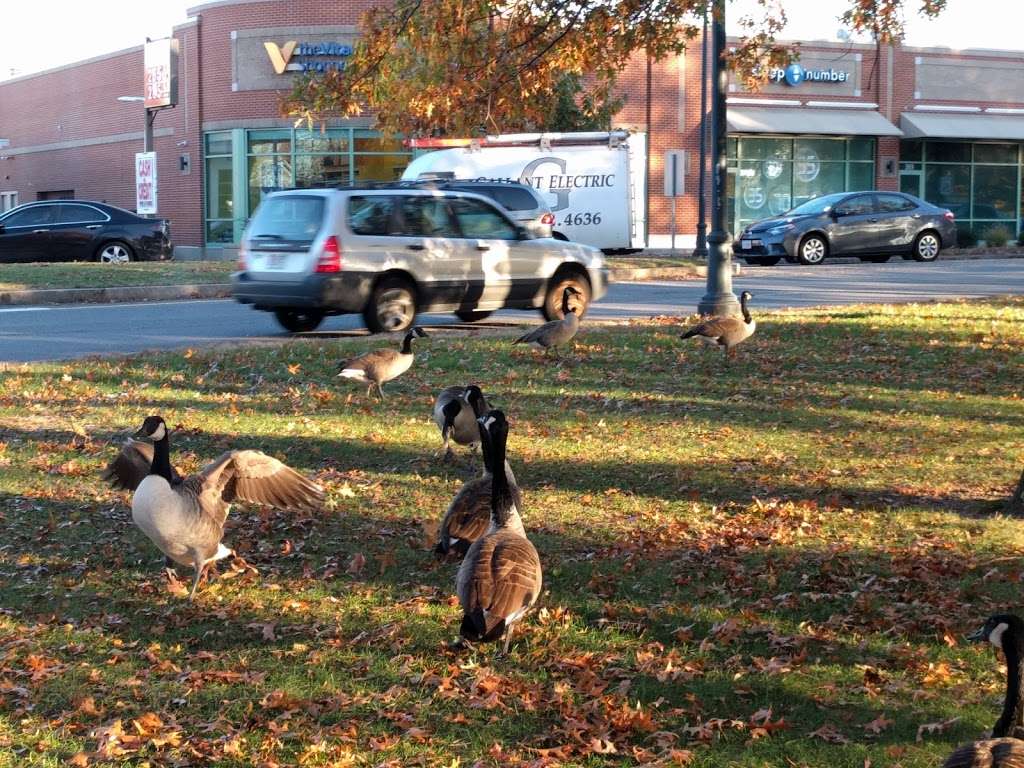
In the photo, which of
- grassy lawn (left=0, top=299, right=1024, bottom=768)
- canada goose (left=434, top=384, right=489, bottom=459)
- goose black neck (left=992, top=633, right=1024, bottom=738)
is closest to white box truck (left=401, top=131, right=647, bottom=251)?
grassy lawn (left=0, top=299, right=1024, bottom=768)

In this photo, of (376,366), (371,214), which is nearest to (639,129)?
(371,214)

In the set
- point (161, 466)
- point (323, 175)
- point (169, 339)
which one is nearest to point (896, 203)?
point (323, 175)

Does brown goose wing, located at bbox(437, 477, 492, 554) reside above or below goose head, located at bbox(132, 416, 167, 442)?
below

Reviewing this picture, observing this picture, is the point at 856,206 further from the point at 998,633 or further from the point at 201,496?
the point at 998,633

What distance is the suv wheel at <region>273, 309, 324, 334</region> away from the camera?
17031mm

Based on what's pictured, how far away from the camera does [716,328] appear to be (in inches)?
515

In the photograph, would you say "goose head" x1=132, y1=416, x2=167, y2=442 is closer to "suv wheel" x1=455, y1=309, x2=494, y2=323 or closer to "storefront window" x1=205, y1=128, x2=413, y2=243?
"suv wheel" x1=455, y1=309, x2=494, y2=323

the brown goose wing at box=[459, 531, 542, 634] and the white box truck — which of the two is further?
the white box truck

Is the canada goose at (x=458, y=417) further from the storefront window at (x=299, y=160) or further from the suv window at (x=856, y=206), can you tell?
the storefront window at (x=299, y=160)

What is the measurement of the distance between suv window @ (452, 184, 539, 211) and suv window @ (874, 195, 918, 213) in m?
11.3

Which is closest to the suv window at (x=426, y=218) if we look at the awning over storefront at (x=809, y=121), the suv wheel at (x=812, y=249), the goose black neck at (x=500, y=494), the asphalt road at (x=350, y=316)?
the asphalt road at (x=350, y=316)

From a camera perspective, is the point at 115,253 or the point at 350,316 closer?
the point at 350,316

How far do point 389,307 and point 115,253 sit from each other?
1666cm

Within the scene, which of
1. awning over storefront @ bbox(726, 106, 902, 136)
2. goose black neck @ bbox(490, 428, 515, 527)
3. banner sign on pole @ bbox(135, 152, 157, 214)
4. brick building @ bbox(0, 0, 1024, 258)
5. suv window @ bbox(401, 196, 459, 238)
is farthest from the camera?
awning over storefront @ bbox(726, 106, 902, 136)
